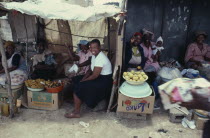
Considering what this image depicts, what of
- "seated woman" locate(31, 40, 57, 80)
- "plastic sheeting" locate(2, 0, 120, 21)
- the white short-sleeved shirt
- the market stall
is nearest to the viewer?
"plastic sheeting" locate(2, 0, 120, 21)

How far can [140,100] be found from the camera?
4.14 m

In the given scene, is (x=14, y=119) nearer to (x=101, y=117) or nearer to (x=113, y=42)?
(x=101, y=117)

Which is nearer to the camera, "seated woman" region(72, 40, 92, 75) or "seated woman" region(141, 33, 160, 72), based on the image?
"seated woman" region(72, 40, 92, 75)

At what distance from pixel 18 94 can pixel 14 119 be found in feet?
2.29

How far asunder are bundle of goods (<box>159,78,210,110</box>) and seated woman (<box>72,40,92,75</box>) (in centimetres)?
344

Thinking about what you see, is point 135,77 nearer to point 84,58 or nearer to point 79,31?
point 84,58

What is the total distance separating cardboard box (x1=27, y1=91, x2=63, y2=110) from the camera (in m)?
4.53

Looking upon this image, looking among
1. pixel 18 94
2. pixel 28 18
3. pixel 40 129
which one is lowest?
pixel 40 129

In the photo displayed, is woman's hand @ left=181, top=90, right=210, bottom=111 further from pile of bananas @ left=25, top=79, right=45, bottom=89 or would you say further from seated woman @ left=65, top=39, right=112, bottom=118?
pile of bananas @ left=25, top=79, right=45, bottom=89

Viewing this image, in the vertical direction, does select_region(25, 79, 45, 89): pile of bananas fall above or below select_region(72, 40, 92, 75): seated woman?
below

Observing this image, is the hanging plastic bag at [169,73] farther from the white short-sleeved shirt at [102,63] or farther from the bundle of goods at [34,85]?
the bundle of goods at [34,85]

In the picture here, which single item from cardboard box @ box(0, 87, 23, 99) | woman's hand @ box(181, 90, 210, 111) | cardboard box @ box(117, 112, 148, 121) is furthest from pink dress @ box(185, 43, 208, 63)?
cardboard box @ box(0, 87, 23, 99)

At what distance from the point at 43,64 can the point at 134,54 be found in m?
2.50

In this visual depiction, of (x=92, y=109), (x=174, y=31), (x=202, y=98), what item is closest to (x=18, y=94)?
(x=92, y=109)
